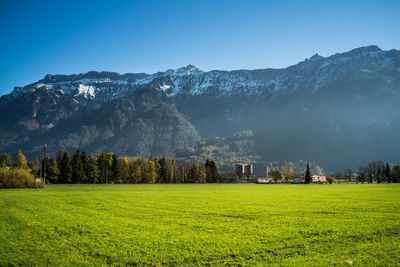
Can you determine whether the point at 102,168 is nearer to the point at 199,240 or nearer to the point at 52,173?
the point at 52,173

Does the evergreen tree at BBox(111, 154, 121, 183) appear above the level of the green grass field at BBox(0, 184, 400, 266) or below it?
below

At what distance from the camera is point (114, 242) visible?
14.3 meters

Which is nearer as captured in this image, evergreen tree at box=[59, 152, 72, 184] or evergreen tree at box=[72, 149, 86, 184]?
evergreen tree at box=[59, 152, 72, 184]

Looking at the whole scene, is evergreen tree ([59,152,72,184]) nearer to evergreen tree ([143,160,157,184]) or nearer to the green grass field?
evergreen tree ([143,160,157,184])

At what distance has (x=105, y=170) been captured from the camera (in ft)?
409

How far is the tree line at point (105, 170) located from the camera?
362ft

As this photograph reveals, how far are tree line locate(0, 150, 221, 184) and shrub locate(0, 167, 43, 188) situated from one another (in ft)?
72.9

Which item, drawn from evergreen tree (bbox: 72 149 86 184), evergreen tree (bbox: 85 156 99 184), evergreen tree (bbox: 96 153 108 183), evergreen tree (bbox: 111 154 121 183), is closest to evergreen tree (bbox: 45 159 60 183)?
evergreen tree (bbox: 72 149 86 184)

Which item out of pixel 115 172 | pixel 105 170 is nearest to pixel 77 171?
pixel 105 170

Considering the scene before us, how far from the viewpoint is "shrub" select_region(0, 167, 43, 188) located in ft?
205

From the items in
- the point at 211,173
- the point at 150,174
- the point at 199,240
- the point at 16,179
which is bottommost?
the point at 211,173

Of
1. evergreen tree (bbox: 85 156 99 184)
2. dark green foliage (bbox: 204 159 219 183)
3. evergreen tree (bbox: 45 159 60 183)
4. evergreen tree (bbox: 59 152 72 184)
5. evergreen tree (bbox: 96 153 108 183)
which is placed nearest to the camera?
evergreen tree (bbox: 59 152 72 184)

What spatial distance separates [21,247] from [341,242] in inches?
563

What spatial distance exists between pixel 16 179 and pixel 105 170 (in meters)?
62.0
